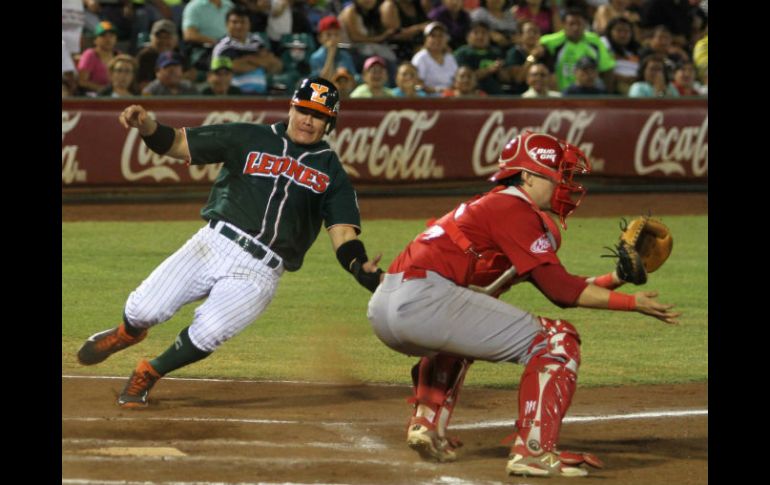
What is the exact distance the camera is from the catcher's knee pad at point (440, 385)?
6.52m

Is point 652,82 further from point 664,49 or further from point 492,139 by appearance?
point 492,139

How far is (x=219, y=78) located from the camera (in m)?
15.9

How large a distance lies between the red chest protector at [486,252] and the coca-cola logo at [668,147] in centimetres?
1139

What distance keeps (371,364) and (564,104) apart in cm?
867

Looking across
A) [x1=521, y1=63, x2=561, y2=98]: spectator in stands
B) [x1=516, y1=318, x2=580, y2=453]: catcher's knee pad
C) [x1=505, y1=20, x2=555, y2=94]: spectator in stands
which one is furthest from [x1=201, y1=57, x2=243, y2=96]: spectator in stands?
[x1=516, y1=318, x2=580, y2=453]: catcher's knee pad

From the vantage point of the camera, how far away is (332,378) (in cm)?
867

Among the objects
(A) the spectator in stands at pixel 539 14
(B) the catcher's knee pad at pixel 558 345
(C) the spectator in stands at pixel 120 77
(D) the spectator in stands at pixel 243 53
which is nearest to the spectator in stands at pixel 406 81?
(D) the spectator in stands at pixel 243 53

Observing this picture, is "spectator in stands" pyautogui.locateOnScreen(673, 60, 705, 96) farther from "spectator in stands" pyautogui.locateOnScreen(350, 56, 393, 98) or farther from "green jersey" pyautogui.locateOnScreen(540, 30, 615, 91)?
"spectator in stands" pyautogui.locateOnScreen(350, 56, 393, 98)

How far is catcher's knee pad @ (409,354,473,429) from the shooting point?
652 centimetres

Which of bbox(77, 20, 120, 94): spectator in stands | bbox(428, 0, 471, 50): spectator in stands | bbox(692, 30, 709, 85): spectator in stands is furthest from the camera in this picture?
bbox(692, 30, 709, 85): spectator in stands

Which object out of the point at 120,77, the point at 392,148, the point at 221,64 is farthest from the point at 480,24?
the point at 120,77

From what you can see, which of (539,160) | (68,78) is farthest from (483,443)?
(68,78)

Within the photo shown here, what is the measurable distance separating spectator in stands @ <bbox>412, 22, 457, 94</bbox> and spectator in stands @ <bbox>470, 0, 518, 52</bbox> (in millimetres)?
1436
